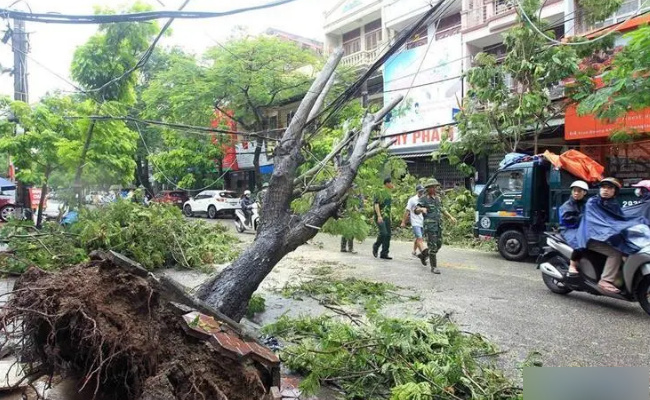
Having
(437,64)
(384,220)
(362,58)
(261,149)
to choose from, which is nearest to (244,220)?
(384,220)

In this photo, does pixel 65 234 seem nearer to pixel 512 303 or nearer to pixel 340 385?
pixel 340 385

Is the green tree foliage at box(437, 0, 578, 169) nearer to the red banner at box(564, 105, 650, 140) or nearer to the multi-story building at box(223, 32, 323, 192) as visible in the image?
the red banner at box(564, 105, 650, 140)

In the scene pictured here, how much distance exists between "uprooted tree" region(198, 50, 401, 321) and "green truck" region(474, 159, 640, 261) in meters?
4.74

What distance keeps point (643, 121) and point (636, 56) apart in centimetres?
701

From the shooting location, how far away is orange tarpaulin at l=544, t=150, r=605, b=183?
27.2 ft

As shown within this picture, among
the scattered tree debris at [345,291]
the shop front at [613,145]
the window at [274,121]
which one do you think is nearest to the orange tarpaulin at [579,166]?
the shop front at [613,145]

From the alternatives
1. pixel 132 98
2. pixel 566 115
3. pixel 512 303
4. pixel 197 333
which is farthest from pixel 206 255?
pixel 566 115

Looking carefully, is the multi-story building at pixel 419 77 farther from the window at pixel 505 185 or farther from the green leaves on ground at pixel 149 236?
the green leaves on ground at pixel 149 236

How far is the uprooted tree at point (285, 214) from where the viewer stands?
16.4 feet

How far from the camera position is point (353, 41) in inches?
891

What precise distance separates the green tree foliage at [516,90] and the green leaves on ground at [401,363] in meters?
8.22

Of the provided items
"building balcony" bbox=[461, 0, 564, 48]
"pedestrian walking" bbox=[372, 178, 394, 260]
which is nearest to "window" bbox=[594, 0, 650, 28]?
"building balcony" bbox=[461, 0, 564, 48]

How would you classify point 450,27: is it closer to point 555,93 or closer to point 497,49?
point 497,49

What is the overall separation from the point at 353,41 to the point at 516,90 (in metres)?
11.8
